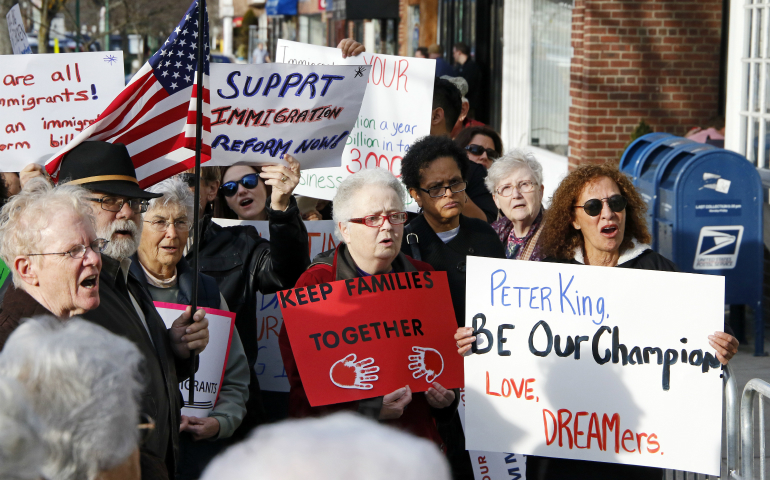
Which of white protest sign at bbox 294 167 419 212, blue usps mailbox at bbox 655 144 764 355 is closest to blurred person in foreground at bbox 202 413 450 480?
white protest sign at bbox 294 167 419 212

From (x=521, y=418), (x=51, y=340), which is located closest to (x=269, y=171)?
(x=521, y=418)

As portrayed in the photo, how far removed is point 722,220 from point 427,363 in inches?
177

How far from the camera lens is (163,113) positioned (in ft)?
12.0

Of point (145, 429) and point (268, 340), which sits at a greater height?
point (145, 429)

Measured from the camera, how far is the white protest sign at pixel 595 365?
9.59 ft

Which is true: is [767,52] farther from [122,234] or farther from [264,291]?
[122,234]

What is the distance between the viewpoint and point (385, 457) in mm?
1212

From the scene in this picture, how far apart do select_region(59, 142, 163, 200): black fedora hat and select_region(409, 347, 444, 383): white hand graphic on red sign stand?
112 cm

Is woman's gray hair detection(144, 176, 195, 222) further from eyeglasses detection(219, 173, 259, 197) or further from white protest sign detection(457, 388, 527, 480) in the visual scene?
white protest sign detection(457, 388, 527, 480)

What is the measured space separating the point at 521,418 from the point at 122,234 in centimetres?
155

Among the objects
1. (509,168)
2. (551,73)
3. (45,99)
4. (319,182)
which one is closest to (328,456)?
(509,168)

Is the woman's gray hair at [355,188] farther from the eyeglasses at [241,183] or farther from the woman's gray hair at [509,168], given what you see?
the woman's gray hair at [509,168]

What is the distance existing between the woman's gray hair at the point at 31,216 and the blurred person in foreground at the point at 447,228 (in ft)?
5.16

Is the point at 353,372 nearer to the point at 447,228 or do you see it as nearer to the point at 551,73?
the point at 447,228
